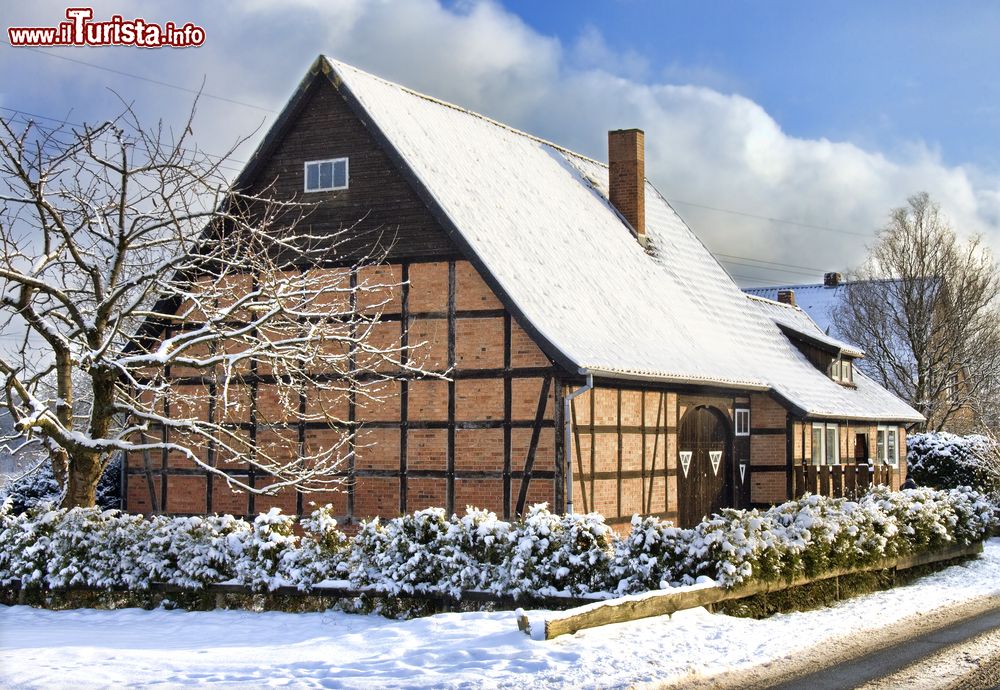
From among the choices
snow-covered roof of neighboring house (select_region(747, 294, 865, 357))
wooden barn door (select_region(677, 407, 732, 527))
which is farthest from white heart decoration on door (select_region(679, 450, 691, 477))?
snow-covered roof of neighboring house (select_region(747, 294, 865, 357))

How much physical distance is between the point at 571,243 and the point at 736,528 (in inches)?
445

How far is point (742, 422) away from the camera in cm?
2736

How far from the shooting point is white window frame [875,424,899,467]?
112 feet

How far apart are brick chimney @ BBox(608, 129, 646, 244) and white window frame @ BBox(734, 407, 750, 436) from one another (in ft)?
16.0

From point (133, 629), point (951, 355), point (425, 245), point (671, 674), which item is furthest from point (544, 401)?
point (951, 355)

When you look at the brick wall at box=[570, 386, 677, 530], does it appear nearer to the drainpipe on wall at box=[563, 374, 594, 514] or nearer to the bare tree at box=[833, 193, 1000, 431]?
the drainpipe on wall at box=[563, 374, 594, 514]

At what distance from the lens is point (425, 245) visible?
20734mm

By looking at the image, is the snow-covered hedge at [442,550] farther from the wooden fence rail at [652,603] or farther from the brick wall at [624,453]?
the brick wall at [624,453]

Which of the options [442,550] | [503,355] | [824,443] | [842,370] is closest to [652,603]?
[442,550]

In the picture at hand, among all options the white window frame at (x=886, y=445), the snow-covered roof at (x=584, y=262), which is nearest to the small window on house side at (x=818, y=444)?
the snow-covered roof at (x=584, y=262)

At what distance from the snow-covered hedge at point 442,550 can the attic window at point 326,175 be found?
7.89 metres

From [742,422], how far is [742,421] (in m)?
0.03

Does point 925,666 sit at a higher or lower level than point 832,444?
lower

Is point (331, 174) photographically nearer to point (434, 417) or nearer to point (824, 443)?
point (434, 417)
